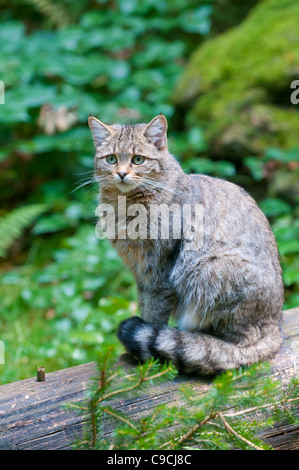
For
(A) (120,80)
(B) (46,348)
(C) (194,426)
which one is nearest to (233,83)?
(A) (120,80)

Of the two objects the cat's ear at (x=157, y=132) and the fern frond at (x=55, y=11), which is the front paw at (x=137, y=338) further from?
the fern frond at (x=55, y=11)

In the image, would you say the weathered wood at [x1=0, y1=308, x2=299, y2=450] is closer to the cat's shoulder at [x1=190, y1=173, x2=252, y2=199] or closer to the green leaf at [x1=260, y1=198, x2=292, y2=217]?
the cat's shoulder at [x1=190, y1=173, x2=252, y2=199]

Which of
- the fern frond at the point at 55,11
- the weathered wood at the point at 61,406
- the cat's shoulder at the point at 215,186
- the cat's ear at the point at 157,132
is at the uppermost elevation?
the fern frond at the point at 55,11

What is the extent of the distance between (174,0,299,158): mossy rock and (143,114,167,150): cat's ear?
2.52m

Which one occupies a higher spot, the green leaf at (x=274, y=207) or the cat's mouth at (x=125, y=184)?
the green leaf at (x=274, y=207)

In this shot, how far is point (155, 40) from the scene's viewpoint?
6.59 meters

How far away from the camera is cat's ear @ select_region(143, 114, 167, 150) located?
2.83 m

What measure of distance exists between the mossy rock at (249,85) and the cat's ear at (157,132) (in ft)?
8.27

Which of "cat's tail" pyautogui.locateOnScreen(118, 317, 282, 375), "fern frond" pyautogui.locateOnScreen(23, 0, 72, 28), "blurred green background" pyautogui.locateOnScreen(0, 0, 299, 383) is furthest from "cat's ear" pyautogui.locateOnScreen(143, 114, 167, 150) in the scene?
"fern frond" pyautogui.locateOnScreen(23, 0, 72, 28)

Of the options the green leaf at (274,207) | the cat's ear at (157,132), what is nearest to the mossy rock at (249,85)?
the green leaf at (274,207)

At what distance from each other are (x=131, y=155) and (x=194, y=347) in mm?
1146

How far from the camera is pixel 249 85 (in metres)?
5.37

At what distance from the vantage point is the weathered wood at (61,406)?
6.77ft

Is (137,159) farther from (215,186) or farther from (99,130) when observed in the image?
(215,186)
